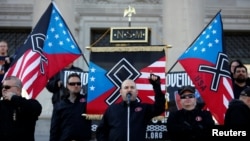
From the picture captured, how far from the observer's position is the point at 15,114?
745 centimetres

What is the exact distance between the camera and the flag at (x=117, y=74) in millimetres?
9539

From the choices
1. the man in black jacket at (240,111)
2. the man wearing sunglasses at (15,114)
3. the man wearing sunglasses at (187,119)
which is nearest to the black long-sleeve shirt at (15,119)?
the man wearing sunglasses at (15,114)

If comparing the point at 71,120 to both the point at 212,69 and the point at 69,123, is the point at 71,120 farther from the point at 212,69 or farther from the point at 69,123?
the point at 212,69

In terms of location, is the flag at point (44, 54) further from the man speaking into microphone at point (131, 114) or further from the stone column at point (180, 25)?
the stone column at point (180, 25)

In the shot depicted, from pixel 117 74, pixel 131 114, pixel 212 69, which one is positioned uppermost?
pixel 212 69

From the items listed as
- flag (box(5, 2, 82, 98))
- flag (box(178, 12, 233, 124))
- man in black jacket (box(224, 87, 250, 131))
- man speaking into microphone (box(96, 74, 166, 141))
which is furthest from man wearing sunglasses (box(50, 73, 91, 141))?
man in black jacket (box(224, 87, 250, 131))

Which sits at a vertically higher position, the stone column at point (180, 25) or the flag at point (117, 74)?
the stone column at point (180, 25)

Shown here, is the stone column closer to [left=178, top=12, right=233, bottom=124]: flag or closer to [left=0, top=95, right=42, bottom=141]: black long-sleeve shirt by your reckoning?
[left=178, top=12, right=233, bottom=124]: flag

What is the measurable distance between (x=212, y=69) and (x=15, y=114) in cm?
349

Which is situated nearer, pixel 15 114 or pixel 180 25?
pixel 15 114

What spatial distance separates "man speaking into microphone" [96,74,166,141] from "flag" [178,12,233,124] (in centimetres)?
167

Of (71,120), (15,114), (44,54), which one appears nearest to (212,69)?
(71,120)

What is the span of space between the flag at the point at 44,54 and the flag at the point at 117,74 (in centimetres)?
53

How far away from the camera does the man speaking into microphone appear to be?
7.83m
